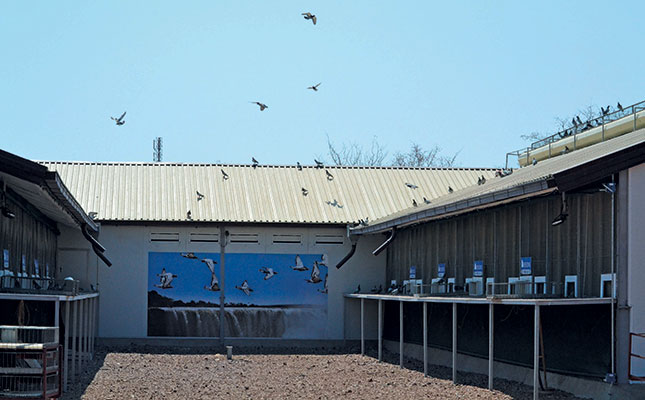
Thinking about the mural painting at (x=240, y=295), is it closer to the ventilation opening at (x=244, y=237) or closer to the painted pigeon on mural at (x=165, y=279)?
the painted pigeon on mural at (x=165, y=279)

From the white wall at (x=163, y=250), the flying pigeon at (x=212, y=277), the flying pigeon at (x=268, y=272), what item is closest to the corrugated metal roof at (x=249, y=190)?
the white wall at (x=163, y=250)

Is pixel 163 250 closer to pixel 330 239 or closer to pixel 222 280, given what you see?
pixel 222 280

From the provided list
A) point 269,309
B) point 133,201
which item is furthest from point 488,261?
point 133,201

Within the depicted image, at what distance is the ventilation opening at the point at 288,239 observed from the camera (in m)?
33.0

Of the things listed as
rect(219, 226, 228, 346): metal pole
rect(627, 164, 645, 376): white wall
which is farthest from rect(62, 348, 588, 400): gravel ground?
rect(219, 226, 228, 346): metal pole

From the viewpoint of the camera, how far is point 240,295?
1284 inches

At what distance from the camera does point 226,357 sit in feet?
93.4

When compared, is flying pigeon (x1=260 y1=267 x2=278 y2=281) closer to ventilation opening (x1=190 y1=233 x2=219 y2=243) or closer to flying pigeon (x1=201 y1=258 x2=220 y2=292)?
flying pigeon (x1=201 y1=258 x2=220 y2=292)

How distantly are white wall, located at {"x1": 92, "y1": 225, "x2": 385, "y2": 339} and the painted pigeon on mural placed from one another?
1.49 ft

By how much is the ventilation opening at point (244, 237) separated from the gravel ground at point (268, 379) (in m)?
4.35

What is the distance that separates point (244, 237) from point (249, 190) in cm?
279

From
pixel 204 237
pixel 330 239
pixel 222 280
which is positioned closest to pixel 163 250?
pixel 204 237

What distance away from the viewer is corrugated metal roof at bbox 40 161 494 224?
33031 mm

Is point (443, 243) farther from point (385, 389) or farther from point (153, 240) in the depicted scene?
point (153, 240)
